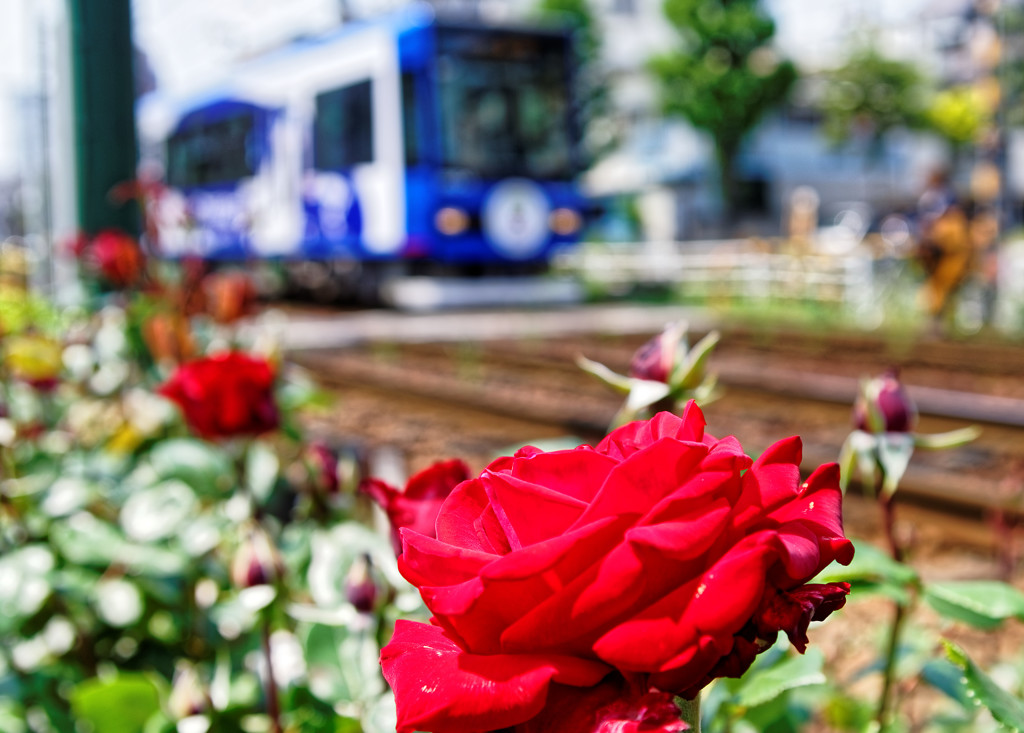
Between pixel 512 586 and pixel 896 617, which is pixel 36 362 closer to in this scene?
pixel 896 617

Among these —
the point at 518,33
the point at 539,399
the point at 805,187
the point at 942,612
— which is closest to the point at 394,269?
the point at 518,33

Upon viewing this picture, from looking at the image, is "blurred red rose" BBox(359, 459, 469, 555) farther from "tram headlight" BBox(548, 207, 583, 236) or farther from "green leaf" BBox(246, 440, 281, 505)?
"tram headlight" BBox(548, 207, 583, 236)

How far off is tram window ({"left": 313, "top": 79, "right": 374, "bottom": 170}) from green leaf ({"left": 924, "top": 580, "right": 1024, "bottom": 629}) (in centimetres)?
1272

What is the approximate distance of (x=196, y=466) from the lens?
182 cm

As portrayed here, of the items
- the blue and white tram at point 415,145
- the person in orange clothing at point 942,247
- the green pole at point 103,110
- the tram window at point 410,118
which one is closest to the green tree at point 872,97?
the blue and white tram at point 415,145

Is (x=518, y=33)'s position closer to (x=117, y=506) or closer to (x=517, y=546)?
(x=117, y=506)

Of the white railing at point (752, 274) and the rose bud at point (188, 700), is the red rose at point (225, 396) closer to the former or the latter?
the rose bud at point (188, 700)

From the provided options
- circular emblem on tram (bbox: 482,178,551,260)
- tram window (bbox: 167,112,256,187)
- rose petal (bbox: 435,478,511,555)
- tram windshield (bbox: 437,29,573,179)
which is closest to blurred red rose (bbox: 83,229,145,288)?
rose petal (bbox: 435,478,511,555)

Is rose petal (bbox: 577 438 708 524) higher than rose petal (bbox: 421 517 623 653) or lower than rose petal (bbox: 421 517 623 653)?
higher

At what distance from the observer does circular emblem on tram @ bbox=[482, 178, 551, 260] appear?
13.8 m

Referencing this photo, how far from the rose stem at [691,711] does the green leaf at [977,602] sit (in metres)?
0.46

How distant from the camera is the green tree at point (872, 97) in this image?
4394 cm

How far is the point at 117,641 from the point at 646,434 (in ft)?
4.89

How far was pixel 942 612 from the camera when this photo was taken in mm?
977
